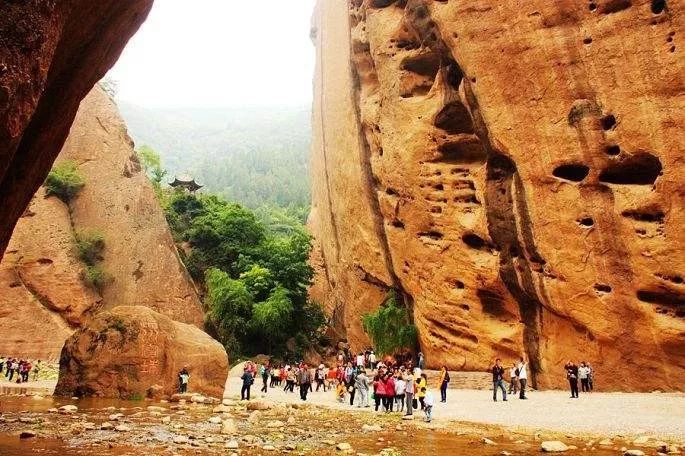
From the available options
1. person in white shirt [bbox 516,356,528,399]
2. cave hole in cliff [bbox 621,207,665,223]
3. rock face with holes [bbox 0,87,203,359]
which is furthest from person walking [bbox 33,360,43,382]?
cave hole in cliff [bbox 621,207,665,223]

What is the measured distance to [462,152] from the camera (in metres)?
24.0

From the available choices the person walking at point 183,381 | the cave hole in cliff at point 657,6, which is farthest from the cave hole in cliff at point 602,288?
the person walking at point 183,381

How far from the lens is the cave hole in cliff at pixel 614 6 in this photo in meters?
18.2

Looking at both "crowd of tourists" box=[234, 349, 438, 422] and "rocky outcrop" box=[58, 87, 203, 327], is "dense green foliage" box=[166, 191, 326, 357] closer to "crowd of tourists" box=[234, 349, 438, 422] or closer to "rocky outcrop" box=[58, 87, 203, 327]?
"rocky outcrop" box=[58, 87, 203, 327]

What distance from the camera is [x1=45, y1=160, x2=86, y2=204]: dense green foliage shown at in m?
35.7

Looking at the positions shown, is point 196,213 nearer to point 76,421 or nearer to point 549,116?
point 549,116

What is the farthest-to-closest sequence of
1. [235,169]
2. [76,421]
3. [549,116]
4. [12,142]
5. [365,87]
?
[235,169]
[365,87]
[549,116]
[76,421]
[12,142]

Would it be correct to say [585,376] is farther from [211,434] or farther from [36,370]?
[36,370]

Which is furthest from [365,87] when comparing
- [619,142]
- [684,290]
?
[684,290]

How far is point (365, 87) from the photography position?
1159 inches

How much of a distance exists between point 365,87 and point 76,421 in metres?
22.4

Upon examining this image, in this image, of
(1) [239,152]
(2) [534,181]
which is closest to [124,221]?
(2) [534,181]

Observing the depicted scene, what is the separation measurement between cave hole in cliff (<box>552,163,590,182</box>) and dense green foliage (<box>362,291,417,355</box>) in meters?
9.99

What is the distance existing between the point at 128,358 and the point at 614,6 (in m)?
18.0
